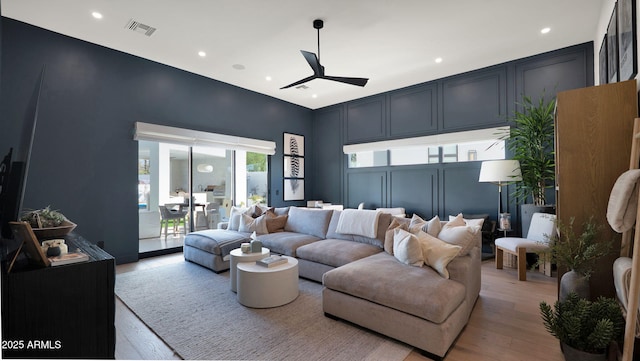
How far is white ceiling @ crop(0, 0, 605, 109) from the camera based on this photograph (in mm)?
3070

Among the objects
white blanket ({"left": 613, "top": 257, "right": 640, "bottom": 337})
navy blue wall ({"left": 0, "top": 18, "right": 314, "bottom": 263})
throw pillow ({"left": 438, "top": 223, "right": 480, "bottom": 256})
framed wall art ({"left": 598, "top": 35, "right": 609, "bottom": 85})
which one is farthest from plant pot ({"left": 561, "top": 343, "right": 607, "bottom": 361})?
navy blue wall ({"left": 0, "top": 18, "right": 314, "bottom": 263})

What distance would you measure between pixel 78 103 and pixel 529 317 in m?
5.90

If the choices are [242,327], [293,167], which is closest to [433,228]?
[242,327]

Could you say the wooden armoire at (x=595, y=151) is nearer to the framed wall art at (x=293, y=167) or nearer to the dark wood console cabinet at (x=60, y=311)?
the dark wood console cabinet at (x=60, y=311)

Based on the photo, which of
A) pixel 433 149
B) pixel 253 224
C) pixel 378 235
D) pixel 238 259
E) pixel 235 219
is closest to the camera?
pixel 238 259

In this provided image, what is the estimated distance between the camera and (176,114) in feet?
15.8

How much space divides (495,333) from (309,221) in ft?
8.74

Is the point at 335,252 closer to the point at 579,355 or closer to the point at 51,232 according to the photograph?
the point at 579,355

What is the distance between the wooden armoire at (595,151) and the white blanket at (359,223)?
1.83 meters

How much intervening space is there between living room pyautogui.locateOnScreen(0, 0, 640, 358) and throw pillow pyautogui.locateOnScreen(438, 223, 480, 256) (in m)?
2.55

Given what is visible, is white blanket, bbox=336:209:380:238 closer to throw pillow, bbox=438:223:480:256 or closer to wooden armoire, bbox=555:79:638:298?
throw pillow, bbox=438:223:480:256

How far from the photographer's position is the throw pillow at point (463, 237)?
2.53 metres

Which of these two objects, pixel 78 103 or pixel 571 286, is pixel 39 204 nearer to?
pixel 78 103

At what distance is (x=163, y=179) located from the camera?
5004mm
